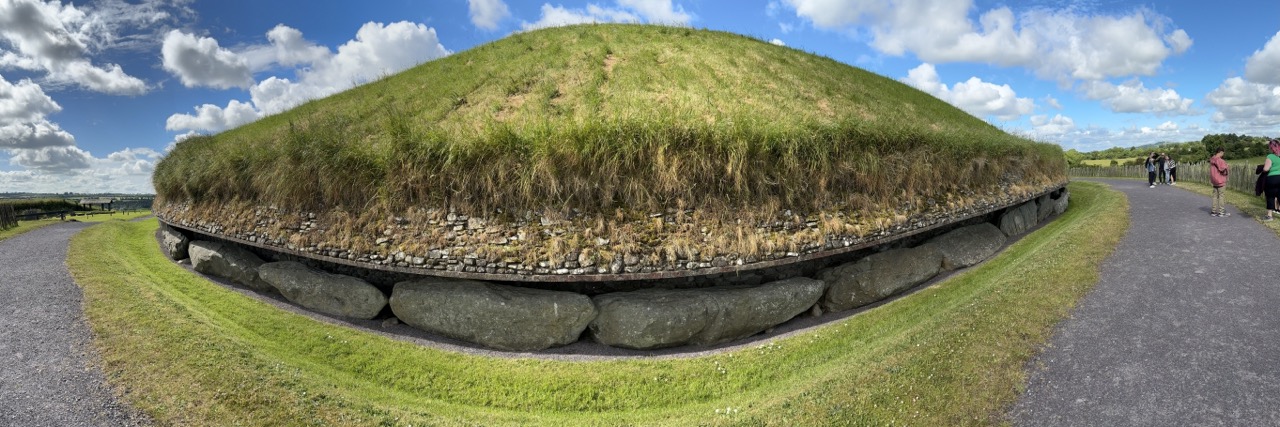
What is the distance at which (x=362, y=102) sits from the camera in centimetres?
1830

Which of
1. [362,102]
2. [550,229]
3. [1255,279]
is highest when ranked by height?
[362,102]

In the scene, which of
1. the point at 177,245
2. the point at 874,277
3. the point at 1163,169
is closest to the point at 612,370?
the point at 874,277

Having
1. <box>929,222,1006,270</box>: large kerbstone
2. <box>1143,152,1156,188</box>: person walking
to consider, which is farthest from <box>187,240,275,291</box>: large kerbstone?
<box>1143,152,1156,188</box>: person walking

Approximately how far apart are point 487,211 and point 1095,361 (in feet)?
31.4

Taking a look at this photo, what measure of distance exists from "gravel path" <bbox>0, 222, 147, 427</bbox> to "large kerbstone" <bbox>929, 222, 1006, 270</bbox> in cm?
1451

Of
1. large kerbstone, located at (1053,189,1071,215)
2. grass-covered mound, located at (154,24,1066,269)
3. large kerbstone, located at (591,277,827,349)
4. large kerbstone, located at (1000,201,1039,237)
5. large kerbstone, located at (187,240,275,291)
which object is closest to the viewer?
large kerbstone, located at (591,277,827,349)

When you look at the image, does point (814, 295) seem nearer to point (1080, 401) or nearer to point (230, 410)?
point (1080, 401)

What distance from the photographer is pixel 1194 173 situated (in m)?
23.6

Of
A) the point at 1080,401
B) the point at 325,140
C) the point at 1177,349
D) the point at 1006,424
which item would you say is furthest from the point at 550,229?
the point at 1177,349

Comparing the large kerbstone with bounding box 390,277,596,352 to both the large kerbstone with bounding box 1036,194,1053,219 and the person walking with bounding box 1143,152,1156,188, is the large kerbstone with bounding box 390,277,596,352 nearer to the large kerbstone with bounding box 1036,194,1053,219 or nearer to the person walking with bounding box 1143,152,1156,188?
the large kerbstone with bounding box 1036,194,1053,219

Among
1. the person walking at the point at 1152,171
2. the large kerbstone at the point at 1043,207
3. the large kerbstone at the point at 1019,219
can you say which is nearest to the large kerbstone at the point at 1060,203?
the large kerbstone at the point at 1043,207

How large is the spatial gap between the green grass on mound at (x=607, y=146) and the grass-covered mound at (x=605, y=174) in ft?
0.14

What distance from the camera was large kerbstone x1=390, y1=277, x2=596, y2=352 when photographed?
31.9 ft

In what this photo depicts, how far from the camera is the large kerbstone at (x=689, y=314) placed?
9555 millimetres
